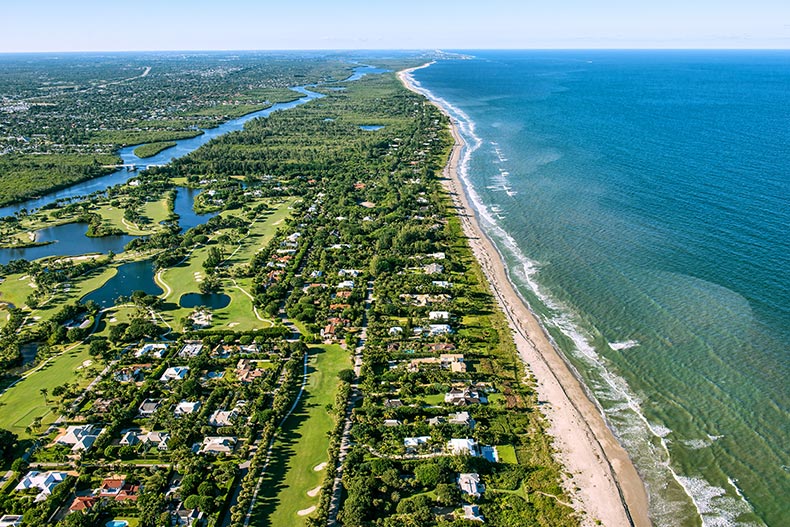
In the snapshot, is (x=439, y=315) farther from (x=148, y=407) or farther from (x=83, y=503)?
(x=83, y=503)

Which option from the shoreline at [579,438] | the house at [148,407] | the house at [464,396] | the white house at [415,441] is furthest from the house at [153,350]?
the shoreline at [579,438]

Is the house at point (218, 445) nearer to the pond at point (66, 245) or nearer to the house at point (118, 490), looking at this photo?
the house at point (118, 490)

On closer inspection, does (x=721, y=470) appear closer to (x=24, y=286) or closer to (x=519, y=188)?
(x=519, y=188)

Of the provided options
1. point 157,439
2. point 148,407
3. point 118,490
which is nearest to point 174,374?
point 148,407

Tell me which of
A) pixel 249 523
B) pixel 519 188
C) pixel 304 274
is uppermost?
pixel 519 188

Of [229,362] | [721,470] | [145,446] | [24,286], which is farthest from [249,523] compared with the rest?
[24,286]

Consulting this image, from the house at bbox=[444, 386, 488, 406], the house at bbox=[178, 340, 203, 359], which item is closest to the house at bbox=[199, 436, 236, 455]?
the house at bbox=[178, 340, 203, 359]
